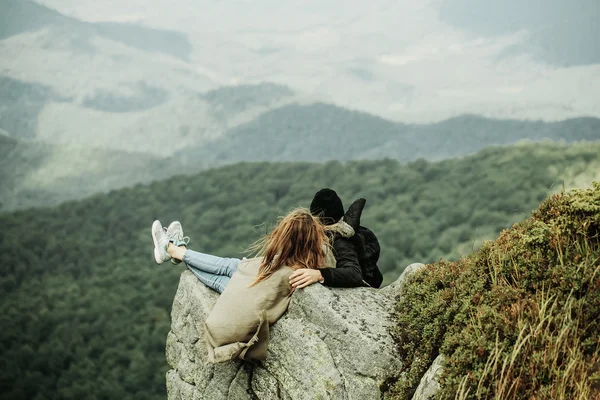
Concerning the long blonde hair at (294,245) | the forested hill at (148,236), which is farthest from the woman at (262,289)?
the forested hill at (148,236)

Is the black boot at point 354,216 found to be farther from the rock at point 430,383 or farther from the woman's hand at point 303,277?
the rock at point 430,383

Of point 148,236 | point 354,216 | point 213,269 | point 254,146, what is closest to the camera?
point 354,216

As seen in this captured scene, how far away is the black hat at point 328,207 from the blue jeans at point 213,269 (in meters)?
1.06

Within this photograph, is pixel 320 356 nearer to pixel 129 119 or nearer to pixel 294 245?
pixel 294 245

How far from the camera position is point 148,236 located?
7169 centimetres

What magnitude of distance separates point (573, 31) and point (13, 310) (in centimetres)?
8022

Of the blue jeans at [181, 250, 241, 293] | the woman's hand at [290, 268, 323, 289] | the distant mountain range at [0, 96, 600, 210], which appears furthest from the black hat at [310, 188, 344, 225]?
the distant mountain range at [0, 96, 600, 210]

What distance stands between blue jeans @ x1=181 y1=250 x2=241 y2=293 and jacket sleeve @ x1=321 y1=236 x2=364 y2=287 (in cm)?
115

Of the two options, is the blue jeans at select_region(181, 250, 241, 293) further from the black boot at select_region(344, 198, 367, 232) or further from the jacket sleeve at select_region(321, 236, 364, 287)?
the black boot at select_region(344, 198, 367, 232)

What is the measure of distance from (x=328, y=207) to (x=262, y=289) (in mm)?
1173

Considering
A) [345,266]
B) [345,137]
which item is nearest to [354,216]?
Result: [345,266]

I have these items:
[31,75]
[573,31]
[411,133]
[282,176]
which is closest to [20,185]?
[31,75]

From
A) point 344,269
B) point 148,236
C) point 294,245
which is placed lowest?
point 148,236

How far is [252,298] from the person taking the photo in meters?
5.67
